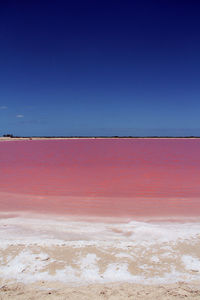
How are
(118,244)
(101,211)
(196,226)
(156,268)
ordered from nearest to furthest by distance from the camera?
(156,268)
(118,244)
(196,226)
(101,211)

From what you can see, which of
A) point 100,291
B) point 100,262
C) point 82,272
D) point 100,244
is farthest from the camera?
point 100,244

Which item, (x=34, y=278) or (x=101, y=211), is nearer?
(x=34, y=278)

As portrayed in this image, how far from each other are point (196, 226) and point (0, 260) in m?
3.13

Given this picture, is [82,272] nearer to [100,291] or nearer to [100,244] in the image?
[100,291]

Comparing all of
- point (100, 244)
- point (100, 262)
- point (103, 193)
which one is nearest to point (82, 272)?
point (100, 262)

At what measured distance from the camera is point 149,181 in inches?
324

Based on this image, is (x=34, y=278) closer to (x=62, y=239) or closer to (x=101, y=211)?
(x=62, y=239)

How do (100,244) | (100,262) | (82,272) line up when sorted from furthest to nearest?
(100,244)
(100,262)
(82,272)

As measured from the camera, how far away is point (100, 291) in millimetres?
2174

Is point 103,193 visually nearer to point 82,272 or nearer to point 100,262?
point 100,262

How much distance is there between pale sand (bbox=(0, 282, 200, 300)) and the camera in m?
2.10

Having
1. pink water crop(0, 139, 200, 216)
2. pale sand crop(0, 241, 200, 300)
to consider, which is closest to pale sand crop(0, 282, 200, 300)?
pale sand crop(0, 241, 200, 300)

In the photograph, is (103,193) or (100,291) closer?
(100,291)

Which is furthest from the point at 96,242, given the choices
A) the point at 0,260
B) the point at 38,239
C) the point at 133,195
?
the point at 133,195
